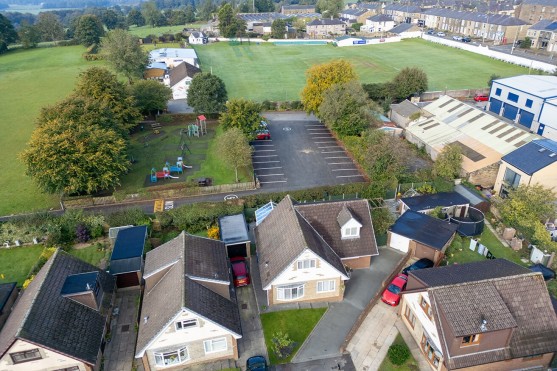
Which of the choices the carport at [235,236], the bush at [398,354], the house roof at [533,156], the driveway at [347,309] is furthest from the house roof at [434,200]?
the carport at [235,236]

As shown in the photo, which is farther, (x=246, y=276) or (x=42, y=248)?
(x=42, y=248)

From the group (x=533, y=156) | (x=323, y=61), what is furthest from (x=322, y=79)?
(x=323, y=61)

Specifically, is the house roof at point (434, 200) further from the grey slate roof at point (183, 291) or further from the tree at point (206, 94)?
the tree at point (206, 94)

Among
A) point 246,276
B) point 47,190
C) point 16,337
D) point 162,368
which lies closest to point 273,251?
point 246,276

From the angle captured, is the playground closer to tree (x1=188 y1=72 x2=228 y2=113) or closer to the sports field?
tree (x1=188 y1=72 x2=228 y2=113)

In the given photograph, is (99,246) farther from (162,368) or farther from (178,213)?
(162,368)

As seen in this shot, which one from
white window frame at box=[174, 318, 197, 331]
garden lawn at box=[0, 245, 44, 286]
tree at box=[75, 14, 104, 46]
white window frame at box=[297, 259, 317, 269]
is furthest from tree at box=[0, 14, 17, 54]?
Result: white window frame at box=[297, 259, 317, 269]
